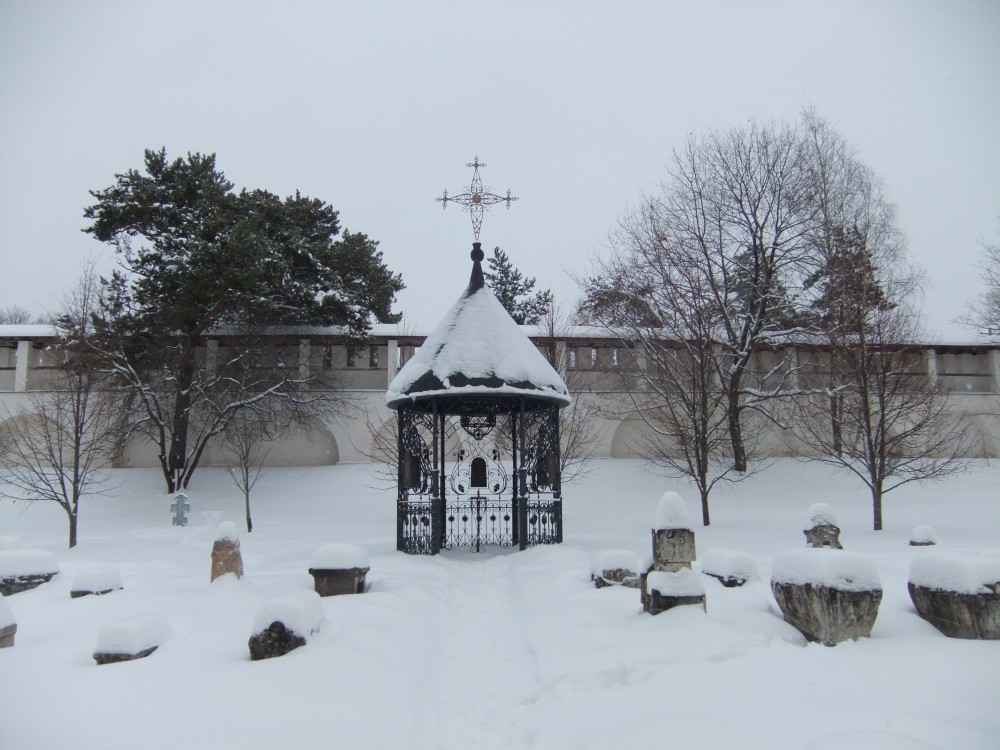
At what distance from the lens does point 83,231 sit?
24.5m

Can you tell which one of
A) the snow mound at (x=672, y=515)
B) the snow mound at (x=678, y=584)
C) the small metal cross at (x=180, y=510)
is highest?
the snow mound at (x=672, y=515)

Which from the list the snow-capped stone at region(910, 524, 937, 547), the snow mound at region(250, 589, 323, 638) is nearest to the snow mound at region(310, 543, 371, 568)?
the snow mound at region(250, 589, 323, 638)

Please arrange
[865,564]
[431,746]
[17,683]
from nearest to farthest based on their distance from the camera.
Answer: [431,746] → [17,683] → [865,564]

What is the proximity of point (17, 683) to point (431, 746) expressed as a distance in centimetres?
304

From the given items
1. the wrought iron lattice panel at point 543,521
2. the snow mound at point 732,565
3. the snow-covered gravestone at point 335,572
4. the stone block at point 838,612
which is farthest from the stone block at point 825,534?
the snow-covered gravestone at point 335,572

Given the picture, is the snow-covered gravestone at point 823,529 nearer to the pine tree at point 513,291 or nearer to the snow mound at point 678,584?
the snow mound at point 678,584

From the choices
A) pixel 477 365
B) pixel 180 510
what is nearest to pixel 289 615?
pixel 477 365

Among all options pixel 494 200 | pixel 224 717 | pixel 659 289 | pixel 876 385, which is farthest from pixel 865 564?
pixel 659 289

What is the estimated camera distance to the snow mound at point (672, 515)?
6.42 meters

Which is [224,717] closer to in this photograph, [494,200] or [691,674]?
[691,674]

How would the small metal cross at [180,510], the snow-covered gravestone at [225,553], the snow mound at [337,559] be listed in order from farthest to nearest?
1. the small metal cross at [180,510]
2. the snow-covered gravestone at [225,553]
3. the snow mound at [337,559]

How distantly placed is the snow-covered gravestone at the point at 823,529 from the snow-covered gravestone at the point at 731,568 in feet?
3.24

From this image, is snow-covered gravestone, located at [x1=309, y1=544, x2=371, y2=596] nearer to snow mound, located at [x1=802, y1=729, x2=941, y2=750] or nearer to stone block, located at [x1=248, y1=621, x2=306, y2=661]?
stone block, located at [x1=248, y1=621, x2=306, y2=661]

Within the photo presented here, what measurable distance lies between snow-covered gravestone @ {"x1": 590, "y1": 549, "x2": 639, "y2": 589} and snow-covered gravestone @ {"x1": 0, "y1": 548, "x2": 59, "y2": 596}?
7.33 m
